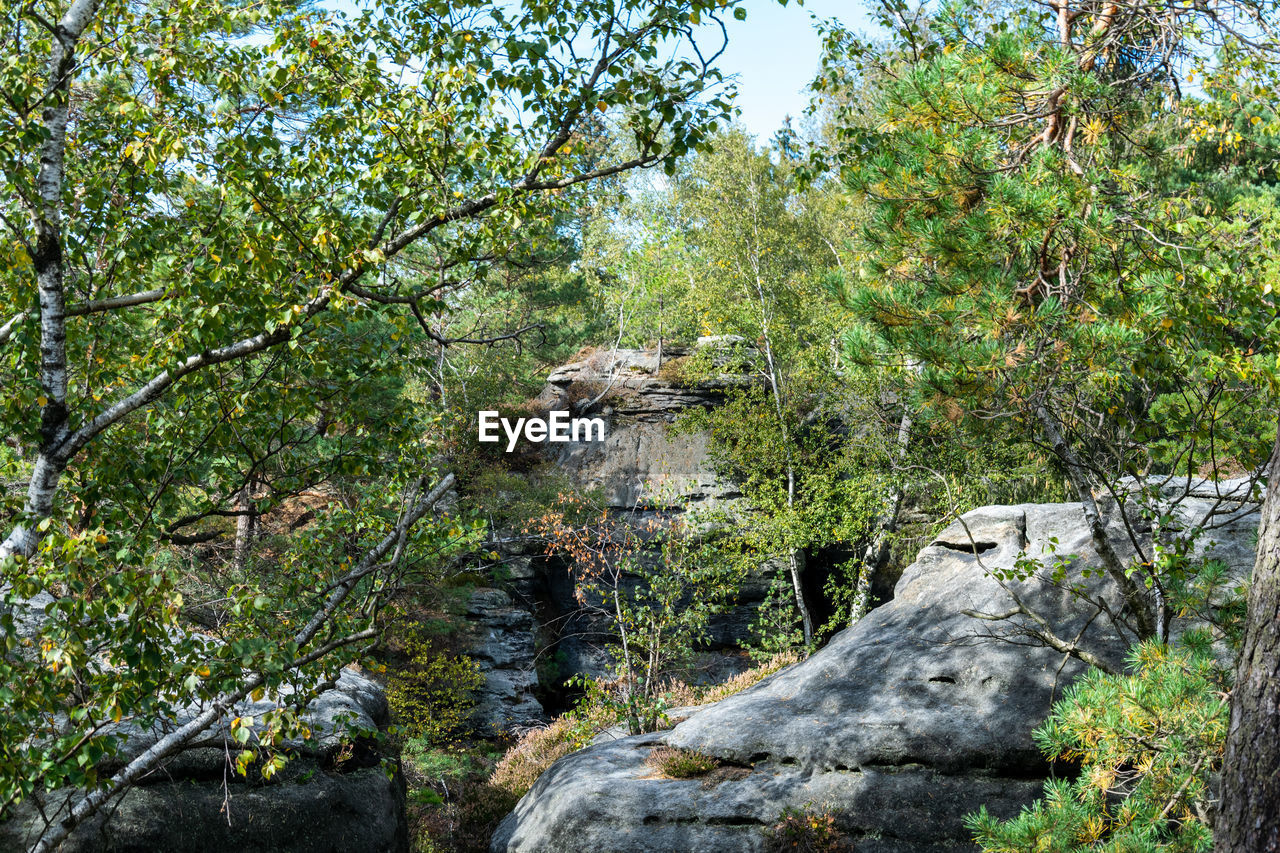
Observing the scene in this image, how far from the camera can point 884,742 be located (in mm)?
7883

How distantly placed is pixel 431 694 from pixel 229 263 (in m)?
11.6

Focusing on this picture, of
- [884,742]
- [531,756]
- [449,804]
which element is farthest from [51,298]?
[531,756]

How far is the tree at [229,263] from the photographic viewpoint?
4406mm

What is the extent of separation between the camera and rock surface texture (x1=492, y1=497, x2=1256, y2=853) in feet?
24.3

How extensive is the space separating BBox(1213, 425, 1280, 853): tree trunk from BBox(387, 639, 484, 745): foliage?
40.1ft

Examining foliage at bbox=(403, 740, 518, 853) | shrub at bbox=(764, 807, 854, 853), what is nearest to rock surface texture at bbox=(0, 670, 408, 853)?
foliage at bbox=(403, 740, 518, 853)

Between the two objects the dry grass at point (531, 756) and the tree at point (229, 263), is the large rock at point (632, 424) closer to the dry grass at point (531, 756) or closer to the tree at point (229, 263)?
the dry grass at point (531, 756)

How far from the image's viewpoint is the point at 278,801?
7.35 metres

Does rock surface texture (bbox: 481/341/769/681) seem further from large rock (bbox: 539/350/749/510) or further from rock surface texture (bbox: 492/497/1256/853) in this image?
rock surface texture (bbox: 492/497/1256/853)

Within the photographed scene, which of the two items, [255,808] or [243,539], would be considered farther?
[243,539]

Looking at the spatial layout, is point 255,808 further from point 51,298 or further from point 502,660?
point 502,660

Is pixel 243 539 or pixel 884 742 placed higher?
pixel 243 539

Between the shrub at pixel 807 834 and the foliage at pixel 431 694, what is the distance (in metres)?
7.79

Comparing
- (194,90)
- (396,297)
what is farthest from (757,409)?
(396,297)
